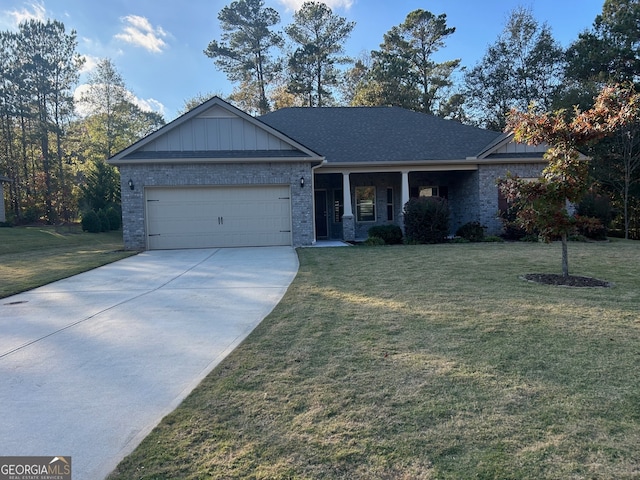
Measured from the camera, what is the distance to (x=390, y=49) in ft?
106

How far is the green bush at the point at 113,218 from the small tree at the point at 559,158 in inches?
933

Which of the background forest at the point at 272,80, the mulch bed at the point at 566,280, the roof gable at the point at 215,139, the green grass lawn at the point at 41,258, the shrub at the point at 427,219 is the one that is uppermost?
the background forest at the point at 272,80

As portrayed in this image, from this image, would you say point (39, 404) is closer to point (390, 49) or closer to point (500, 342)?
point (500, 342)

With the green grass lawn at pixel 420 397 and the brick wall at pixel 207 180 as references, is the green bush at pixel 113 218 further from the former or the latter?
the green grass lawn at pixel 420 397

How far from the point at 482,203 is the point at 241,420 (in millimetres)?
14992

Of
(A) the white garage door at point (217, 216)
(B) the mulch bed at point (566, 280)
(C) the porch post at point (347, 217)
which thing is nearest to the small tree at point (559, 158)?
(B) the mulch bed at point (566, 280)

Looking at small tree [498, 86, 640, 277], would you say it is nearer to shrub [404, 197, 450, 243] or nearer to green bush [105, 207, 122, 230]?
shrub [404, 197, 450, 243]

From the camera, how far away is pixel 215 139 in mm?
13828

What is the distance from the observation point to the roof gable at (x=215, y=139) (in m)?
13.6

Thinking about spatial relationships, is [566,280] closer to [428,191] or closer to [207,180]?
[207,180]

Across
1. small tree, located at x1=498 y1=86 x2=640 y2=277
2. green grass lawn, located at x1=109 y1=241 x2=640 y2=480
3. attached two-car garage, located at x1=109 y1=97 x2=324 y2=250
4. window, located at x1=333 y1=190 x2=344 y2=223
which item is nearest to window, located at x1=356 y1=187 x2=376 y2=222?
window, located at x1=333 y1=190 x2=344 y2=223

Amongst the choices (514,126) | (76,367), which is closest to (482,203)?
(514,126)

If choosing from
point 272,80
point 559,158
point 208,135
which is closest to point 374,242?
point 208,135

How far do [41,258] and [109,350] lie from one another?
10985 mm
